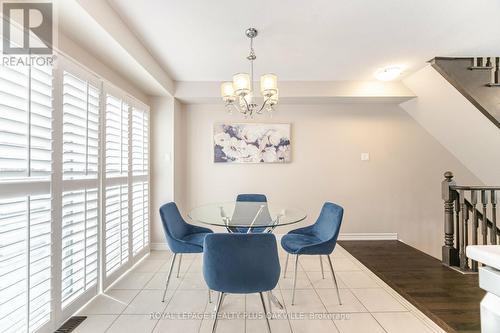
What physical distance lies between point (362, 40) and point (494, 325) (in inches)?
98.2

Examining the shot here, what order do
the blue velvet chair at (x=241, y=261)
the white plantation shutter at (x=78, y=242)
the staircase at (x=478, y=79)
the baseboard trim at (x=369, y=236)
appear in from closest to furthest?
1. the blue velvet chair at (x=241, y=261)
2. the white plantation shutter at (x=78, y=242)
3. the staircase at (x=478, y=79)
4. the baseboard trim at (x=369, y=236)

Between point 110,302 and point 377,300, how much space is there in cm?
243

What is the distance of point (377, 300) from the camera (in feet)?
7.54

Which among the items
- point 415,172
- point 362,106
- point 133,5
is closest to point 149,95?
point 133,5

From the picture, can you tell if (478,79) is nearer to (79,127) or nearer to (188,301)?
(188,301)

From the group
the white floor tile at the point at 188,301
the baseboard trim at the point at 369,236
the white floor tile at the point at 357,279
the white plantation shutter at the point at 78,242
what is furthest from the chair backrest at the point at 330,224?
the white plantation shutter at the point at 78,242

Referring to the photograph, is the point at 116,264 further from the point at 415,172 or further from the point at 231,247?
the point at 415,172

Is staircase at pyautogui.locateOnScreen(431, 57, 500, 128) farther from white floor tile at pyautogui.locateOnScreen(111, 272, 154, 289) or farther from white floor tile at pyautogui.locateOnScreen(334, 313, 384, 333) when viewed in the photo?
white floor tile at pyautogui.locateOnScreen(111, 272, 154, 289)

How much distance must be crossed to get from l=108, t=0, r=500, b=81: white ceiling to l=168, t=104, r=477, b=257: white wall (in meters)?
1.00

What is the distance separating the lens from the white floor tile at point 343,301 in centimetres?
216

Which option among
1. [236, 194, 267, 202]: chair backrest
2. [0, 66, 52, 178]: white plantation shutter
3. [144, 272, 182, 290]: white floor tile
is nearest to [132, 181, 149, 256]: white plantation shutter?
[144, 272, 182, 290]: white floor tile

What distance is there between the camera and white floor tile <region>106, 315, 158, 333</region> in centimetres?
188

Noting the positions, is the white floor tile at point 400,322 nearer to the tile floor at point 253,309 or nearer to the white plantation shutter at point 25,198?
the tile floor at point 253,309

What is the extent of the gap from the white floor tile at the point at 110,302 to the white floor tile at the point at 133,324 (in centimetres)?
14
